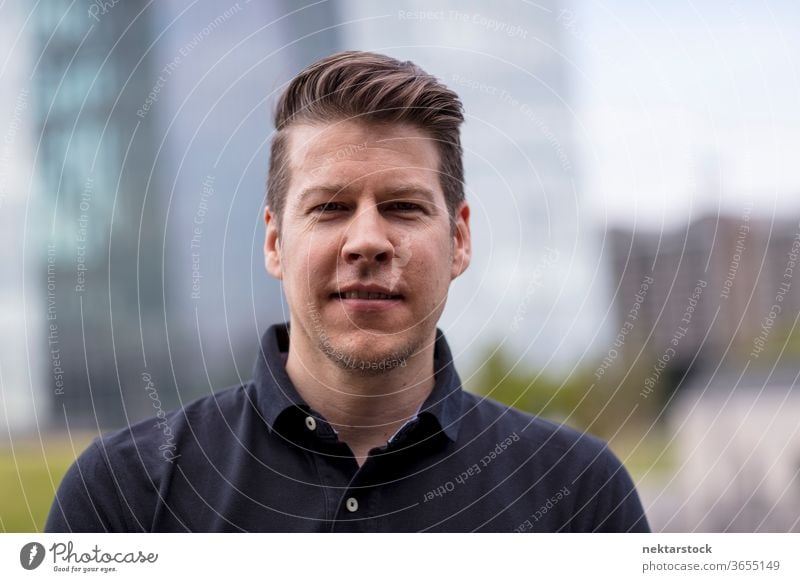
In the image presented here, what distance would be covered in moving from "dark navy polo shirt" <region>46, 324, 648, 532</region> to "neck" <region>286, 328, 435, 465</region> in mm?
25

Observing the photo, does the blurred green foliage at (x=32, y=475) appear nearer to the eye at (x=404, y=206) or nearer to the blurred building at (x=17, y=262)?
the blurred building at (x=17, y=262)

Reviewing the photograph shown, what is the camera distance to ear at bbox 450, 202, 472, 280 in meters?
1.22

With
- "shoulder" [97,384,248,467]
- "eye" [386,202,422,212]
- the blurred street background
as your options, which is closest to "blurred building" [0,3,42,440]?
the blurred street background

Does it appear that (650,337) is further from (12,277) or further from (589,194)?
(12,277)

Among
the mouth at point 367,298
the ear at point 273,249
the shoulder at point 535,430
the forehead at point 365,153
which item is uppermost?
the forehead at point 365,153

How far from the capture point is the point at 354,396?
3.84ft

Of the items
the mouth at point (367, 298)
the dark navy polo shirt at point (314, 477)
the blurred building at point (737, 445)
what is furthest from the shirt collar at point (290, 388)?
the blurred building at point (737, 445)

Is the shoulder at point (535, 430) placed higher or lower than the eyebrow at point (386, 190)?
lower

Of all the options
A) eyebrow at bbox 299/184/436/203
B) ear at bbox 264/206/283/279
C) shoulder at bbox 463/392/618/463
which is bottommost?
shoulder at bbox 463/392/618/463

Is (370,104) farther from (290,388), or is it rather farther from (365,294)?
(290,388)

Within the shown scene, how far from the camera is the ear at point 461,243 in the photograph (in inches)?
48.1

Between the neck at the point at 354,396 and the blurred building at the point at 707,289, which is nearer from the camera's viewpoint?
the neck at the point at 354,396

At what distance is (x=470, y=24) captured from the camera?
129 centimetres

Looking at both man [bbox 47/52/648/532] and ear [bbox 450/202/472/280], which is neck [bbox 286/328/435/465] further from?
ear [bbox 450/202/472/280]
